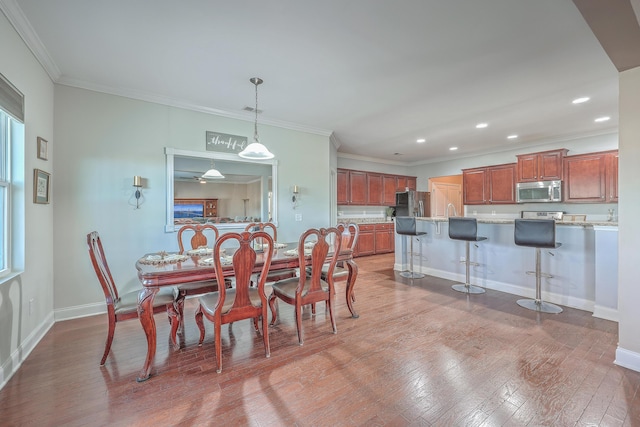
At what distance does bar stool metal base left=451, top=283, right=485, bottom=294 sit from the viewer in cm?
398

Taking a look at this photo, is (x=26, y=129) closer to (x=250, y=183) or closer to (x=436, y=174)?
(x=250, y=183)

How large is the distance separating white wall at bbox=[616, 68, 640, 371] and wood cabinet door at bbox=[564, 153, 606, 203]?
3.84m

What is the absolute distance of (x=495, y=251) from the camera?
411 centimetres

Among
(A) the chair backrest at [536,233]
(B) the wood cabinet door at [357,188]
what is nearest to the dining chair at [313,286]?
(A) the chair backrest at [536,233]

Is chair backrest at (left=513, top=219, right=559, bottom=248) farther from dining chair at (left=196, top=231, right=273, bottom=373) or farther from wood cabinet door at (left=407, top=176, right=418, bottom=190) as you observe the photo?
wood cabinet door at (left=407, top=176, right=418, bottom=190)

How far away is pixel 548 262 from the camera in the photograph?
3.58 metres

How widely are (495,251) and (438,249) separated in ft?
3.03

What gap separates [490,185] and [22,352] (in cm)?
788

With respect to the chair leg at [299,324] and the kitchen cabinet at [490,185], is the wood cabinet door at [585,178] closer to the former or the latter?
the kitchen cabinet at [490,185]

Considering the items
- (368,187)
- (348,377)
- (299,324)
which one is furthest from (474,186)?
(348,377)

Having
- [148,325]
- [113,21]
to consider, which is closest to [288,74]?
[113,21]

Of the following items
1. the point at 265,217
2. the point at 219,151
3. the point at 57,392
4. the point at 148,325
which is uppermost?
the point at 219,151

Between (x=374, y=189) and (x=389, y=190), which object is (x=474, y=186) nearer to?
(x=389, y=190)

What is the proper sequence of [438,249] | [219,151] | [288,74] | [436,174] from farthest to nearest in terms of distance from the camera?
[436,174] → [438,249] → [219,151] → [288,74]
